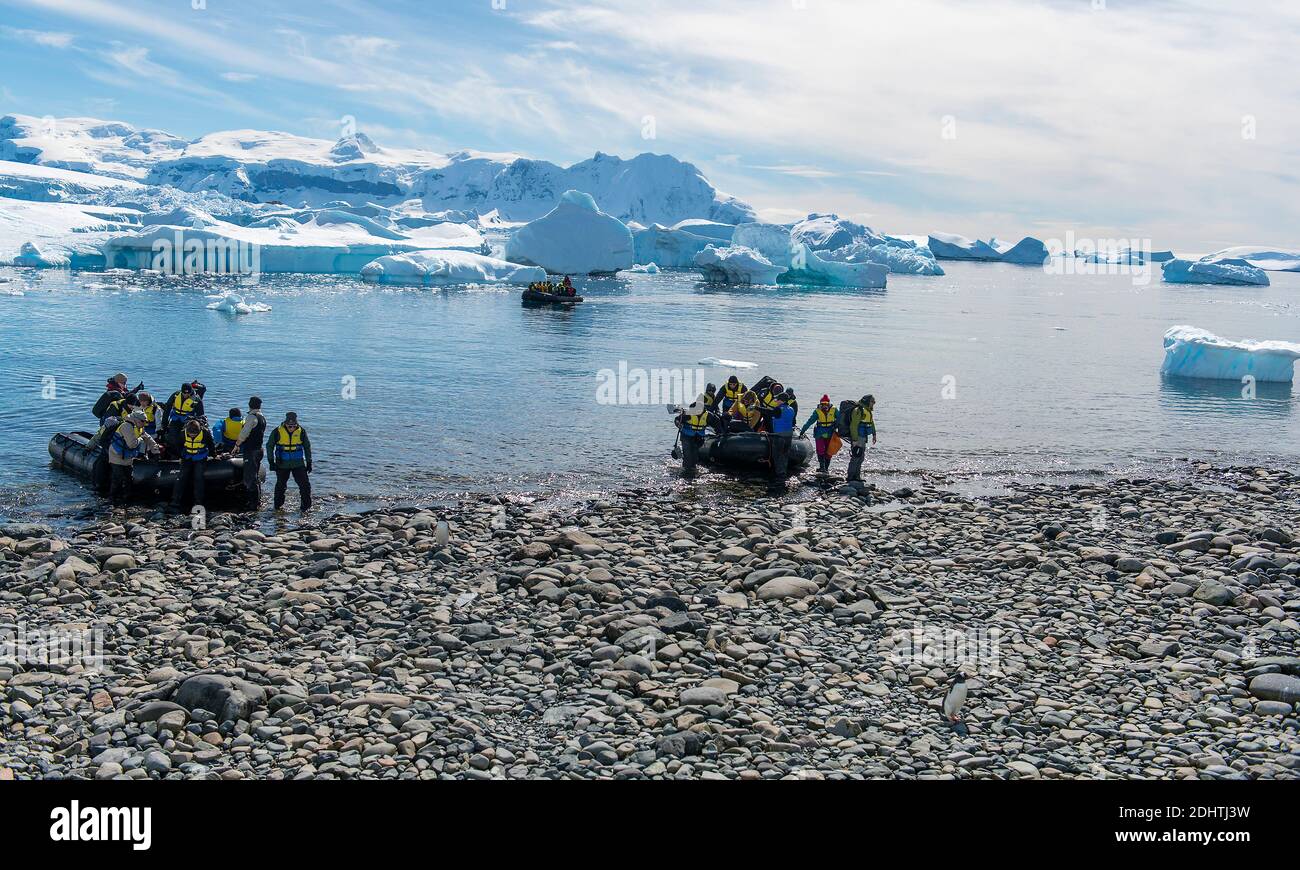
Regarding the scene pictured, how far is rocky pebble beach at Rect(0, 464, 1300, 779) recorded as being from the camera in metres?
7.44

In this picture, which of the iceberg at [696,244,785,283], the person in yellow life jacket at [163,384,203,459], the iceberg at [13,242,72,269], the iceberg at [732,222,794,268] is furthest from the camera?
the iceberg at [732,222,794,268]

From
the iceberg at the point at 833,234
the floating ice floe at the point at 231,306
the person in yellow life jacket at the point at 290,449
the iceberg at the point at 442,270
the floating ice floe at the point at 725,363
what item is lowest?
the person in yellow life jacket at the point at 290,449

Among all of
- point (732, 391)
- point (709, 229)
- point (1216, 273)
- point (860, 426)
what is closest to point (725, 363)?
point (732, 391)

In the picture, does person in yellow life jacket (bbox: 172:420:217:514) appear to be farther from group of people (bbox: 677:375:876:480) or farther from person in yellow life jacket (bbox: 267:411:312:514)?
group of people (bbox: 677:375:876:480)

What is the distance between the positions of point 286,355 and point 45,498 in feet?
65.9

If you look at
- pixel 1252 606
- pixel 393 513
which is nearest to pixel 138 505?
pixel 393 513

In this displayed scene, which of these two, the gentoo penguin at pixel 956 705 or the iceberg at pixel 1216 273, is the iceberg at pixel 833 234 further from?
the gentoo penguin at pixel 956 705

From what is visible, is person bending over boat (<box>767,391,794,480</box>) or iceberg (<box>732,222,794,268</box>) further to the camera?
iceberg (<box>732,222,794,268</box>)

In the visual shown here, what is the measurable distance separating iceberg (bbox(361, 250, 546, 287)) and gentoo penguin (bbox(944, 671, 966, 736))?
7034 centimetres

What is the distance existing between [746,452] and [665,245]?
315 ft

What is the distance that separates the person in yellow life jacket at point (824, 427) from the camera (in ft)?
59.4

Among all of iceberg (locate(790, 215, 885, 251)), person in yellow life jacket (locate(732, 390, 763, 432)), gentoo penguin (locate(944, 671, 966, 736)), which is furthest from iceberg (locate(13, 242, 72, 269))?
gentoo penguin (locate(944, 671, 966, 736))

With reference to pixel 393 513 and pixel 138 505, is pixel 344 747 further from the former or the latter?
pixel 138 505

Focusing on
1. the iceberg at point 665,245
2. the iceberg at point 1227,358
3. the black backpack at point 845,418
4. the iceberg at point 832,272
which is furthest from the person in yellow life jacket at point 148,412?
the iceberg at point 665,245
